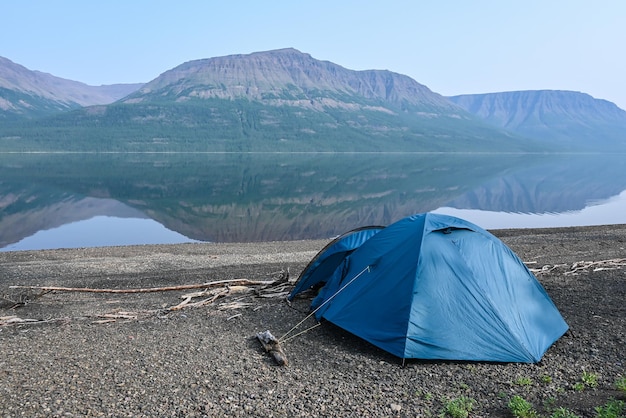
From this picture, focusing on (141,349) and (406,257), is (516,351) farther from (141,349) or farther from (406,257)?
(141,349)

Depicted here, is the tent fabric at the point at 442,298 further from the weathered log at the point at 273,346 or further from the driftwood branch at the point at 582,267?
the driftwood branch at the point at 582,267

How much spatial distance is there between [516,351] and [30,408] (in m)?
6.62

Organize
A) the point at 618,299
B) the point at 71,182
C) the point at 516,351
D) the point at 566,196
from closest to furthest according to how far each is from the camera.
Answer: the point at 516,351 < the point at 618,299 < the point at 566,196 < the point at 71,182

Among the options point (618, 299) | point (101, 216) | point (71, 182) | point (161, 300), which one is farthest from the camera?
point (71, 182)

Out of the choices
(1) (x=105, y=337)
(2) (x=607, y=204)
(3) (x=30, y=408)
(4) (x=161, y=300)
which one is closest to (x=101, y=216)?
(4) (x=161, y=300)

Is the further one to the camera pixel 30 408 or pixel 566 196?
pixel 566 196

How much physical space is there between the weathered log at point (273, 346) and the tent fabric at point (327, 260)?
260 cm

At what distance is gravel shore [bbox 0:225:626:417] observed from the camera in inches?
255

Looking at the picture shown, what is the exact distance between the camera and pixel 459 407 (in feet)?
21.1

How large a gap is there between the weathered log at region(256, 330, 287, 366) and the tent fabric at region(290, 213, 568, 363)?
1.33 metres

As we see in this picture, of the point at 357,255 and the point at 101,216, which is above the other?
the point at 357,255

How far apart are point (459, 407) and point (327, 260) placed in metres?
5.17

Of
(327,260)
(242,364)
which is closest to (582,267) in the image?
(327,260)

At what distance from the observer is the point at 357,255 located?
9.98 metres
